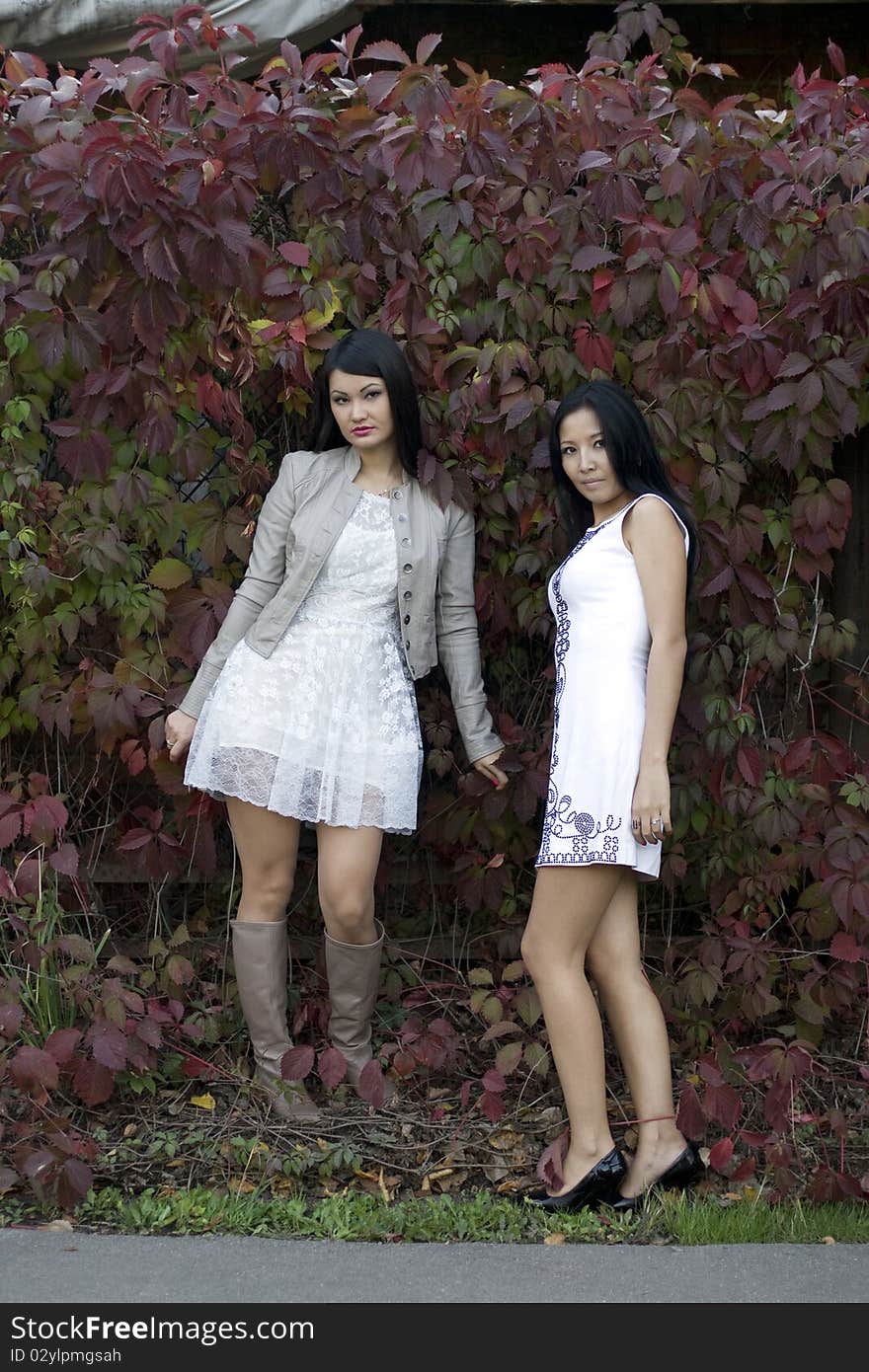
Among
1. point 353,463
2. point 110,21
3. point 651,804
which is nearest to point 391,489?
point 353,463

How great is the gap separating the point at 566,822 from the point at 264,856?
2.52ft

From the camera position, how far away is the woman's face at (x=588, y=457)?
319 centimetres

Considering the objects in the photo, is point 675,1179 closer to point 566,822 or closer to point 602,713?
point 566,822

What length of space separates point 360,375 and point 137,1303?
203cm

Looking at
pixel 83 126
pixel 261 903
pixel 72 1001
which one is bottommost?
pixel 72 1001

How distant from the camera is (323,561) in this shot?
11.1 feet

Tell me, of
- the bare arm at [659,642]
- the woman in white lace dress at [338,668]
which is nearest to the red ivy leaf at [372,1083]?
the woman in white lace dress at [338,668]

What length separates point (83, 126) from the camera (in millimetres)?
3381

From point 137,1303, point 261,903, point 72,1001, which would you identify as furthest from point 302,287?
point 137,1303

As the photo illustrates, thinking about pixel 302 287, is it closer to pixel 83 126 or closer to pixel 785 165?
pixel 83 126

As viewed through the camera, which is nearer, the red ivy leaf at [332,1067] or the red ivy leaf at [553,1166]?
the red ivy leaf at [553,1166]

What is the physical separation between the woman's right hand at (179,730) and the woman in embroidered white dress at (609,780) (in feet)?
2.91

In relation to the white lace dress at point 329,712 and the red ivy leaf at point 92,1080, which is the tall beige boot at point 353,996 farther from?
the red ivy leaf at point 92,1080

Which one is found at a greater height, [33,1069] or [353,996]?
[353,996]
